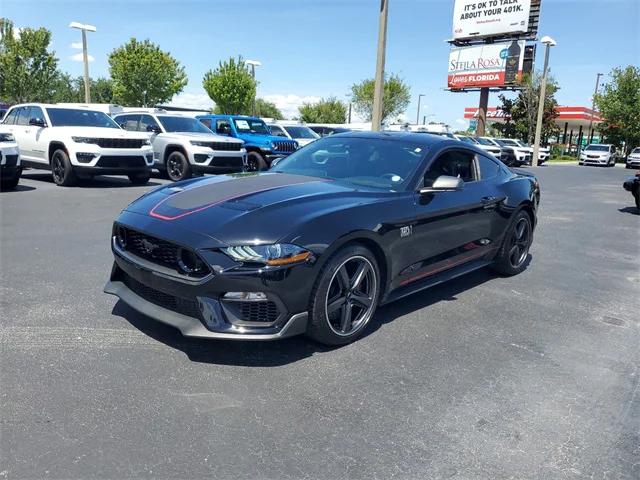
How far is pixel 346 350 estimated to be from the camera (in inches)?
148

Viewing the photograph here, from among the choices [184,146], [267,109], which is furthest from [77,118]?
[267,109]

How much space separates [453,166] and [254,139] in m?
11.8

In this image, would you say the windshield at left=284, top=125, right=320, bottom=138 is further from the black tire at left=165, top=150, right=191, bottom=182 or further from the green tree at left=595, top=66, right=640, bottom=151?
the green tree at left=595, top=66, right=640, bottom=151

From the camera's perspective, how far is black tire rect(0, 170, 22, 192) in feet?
34.9

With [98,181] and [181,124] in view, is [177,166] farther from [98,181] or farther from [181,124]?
[98,181]

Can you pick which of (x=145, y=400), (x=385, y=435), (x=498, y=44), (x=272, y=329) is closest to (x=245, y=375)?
(x=272, y=329)

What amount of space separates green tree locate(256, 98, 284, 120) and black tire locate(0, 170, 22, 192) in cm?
7535

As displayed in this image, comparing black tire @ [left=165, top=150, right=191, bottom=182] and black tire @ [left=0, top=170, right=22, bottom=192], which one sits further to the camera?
black tire @ [left=165, top=150, right=191, bottom=182]

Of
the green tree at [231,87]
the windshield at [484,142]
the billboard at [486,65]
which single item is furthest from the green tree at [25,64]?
the billboard at [486,65]

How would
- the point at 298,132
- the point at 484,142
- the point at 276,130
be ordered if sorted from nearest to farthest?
the point at 276,130 → the point at 298,132 → the point at 484,142

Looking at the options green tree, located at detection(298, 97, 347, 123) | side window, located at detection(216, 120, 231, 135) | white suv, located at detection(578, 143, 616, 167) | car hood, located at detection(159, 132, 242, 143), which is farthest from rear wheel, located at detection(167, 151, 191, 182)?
green tree, located at detection(298, 97, 347, 123)

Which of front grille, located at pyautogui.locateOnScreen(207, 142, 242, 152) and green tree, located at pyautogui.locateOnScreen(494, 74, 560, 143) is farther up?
green tree, located at pyautogui.locateOnScreen(494, 74, 560, 143)

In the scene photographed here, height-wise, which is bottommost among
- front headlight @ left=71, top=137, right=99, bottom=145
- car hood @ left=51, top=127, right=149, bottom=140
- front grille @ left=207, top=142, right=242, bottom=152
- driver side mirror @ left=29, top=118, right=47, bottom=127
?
front grille @ left=207, top=142, right=242, bottom=152

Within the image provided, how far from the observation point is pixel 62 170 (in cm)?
1175
